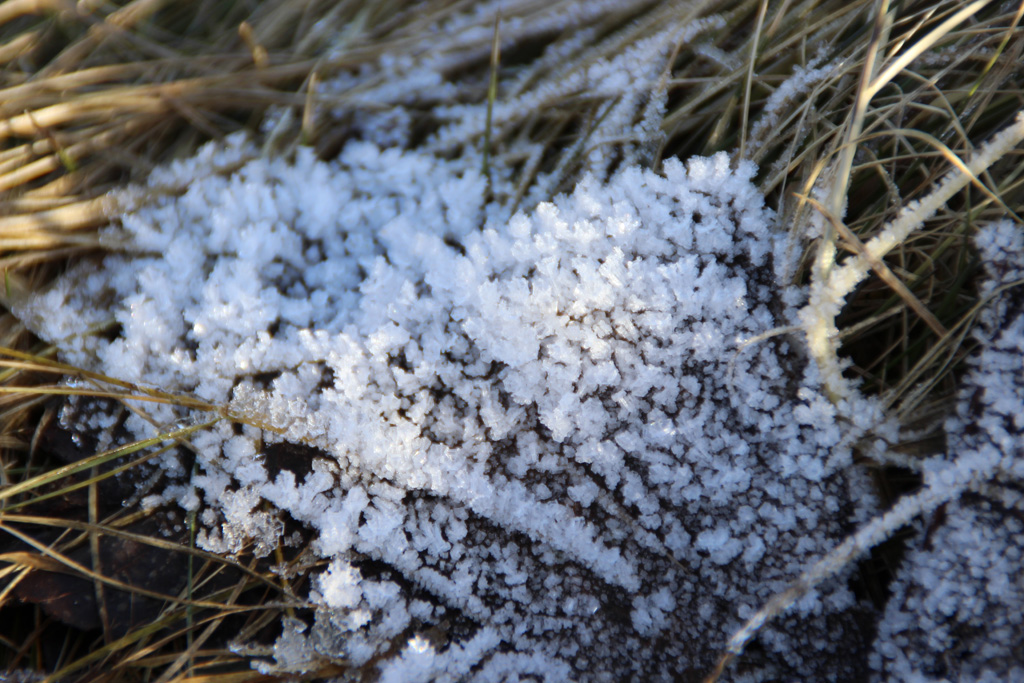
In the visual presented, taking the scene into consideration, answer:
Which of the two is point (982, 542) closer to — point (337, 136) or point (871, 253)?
point (871, 253)

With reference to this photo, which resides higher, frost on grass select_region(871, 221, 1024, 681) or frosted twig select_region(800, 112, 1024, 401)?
frosted twig select_region(800, 112, 1024, 401)

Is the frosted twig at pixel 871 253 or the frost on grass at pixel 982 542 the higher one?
the frosted twig at pixel 871 253

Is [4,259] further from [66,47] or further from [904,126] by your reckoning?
[904,126]

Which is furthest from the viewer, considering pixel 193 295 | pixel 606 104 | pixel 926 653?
pixel 606 104

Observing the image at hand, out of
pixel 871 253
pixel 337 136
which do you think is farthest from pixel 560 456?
pixel 337 136

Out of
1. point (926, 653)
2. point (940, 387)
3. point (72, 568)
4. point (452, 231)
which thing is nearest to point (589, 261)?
point (452, 231)
